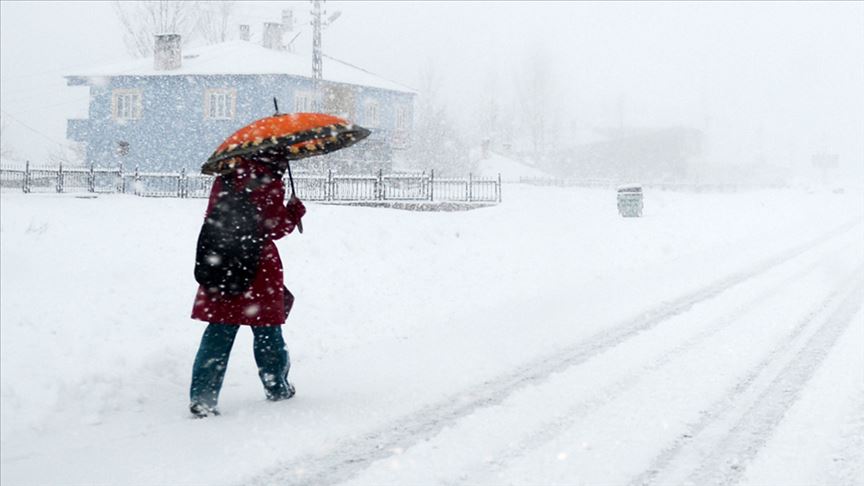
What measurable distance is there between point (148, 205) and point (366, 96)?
1123 inches

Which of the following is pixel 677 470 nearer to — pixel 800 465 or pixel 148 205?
pixel 800 465

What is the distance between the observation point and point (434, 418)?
5102mm

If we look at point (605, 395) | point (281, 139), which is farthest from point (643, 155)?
point (281, 139)

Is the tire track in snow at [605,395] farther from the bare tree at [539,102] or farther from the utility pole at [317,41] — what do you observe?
the bare tree at [539,102]

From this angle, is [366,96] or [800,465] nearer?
[800,465]

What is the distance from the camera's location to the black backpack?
4.96 meters

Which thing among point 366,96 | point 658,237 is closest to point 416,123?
point 366,96

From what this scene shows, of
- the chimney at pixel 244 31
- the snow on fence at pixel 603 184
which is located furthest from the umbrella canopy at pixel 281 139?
the snow on fence at pixel 603 184

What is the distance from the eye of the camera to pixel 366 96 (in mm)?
42938

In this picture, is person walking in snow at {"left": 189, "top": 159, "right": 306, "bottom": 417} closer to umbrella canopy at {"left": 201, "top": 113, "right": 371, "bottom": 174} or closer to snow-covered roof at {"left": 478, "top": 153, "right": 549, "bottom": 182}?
umbrella canopy at {"left": 201, "top": 113, "right": 371, "bottom": 174}

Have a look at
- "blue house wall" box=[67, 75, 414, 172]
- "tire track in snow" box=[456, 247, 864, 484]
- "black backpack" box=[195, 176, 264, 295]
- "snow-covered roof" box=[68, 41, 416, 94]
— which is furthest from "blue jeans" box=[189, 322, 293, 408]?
"snow-covered roof" box=[68, 41, 416, 94]

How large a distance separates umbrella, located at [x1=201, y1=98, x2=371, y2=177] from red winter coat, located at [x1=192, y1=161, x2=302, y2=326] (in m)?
0.10

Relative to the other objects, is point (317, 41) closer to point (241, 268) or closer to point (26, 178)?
point (26, 178)

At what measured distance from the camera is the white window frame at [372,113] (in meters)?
43.0
